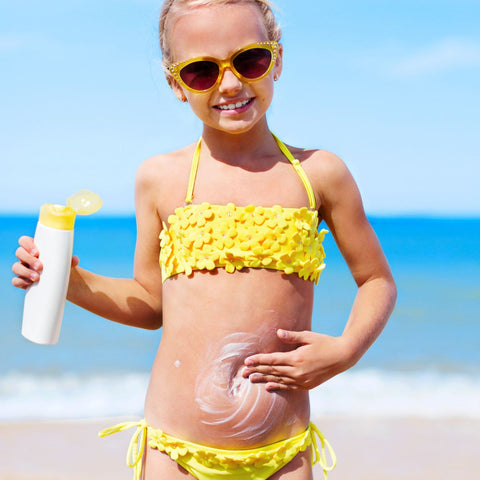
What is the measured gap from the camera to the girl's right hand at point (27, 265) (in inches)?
87.4

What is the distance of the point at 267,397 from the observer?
7.28 feet

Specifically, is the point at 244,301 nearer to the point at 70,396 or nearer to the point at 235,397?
the point at 235,397

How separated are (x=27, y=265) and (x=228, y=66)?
84 centimetres

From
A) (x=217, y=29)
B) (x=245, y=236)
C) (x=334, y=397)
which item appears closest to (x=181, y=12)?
(x=217, y=29)

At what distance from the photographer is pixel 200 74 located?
7.25ft

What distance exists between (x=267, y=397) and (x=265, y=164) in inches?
28.0

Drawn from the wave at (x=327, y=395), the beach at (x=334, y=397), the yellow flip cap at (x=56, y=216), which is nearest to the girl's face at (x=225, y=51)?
the yellow flip cap at (x=56, y=216)

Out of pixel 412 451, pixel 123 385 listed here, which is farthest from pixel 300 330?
pixel 123 385

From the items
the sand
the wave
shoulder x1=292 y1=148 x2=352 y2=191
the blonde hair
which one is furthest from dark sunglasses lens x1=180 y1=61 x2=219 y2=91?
the wave

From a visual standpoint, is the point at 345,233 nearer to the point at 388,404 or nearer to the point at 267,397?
the point at 267,397

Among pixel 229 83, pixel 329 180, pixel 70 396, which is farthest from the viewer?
pixel 70 396

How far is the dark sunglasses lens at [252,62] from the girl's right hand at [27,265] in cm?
81

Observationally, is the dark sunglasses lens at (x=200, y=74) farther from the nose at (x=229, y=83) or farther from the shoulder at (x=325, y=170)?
the shoulder at (x=325, y=170)

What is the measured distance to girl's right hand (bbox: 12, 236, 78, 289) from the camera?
2.22 meters
